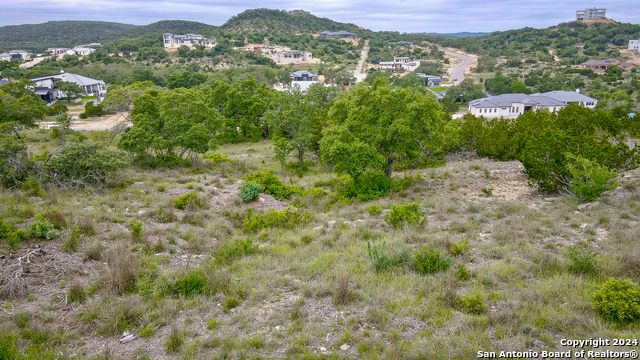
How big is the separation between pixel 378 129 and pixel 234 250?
7.43 meters

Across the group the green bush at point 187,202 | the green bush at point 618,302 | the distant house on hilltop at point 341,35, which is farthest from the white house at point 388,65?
the green bush at point 618,302

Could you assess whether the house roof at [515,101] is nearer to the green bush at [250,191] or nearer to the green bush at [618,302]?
the green bush at [250,191]

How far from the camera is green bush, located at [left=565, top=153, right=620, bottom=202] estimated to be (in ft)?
32.7

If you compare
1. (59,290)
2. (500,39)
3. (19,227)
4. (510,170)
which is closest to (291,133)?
(510,170)

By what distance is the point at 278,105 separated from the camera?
20.2 metres

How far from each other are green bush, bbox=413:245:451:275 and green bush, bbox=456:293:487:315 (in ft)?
3.75

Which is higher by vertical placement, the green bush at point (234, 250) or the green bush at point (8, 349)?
the green bush at point (8, 349)

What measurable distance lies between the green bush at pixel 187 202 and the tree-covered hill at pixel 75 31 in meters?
149

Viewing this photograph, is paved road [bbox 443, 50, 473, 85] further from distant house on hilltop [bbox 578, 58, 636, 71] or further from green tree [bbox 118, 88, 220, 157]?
green tree [bbox 118, 88, 220, 157]

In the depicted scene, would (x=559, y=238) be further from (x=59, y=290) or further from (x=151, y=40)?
(x=151, y=40)

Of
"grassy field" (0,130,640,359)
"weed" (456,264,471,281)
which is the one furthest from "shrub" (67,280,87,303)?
"weed" (456,264,471,281)

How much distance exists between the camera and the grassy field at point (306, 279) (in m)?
4.66

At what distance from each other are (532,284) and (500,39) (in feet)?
499

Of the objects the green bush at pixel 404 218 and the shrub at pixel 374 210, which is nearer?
the green bush at pixel 404 218
